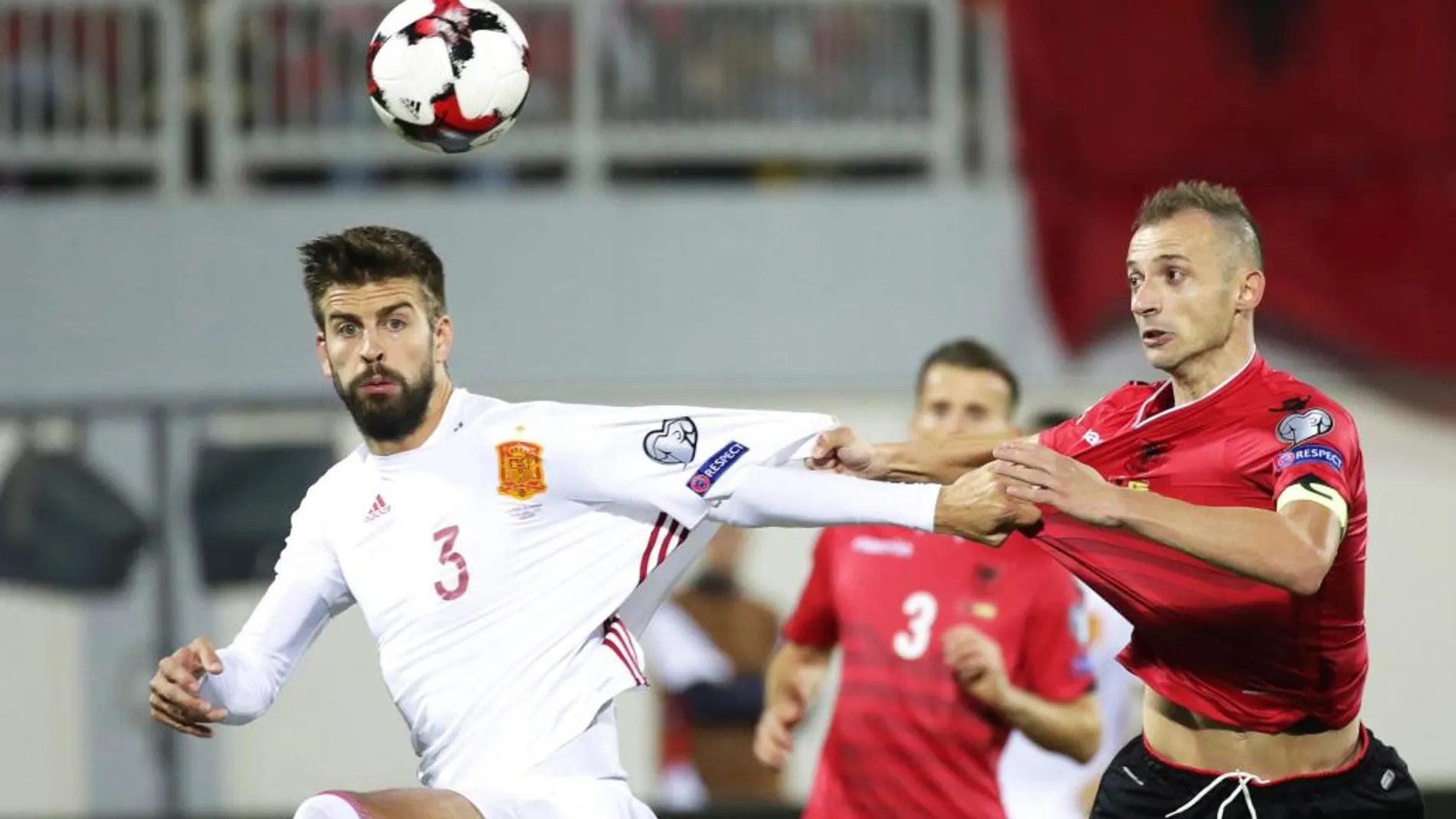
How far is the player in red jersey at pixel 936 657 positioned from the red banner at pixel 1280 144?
5000mm

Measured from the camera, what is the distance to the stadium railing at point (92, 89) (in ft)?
36.6

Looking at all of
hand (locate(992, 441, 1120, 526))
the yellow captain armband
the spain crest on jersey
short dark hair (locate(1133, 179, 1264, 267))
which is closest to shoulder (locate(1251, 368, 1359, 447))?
the yellow captain armband

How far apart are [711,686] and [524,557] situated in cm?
521

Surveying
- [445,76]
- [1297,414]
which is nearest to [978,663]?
[1297,414]

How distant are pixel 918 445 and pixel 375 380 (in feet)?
4.00

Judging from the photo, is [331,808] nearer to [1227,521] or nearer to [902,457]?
[902,457]

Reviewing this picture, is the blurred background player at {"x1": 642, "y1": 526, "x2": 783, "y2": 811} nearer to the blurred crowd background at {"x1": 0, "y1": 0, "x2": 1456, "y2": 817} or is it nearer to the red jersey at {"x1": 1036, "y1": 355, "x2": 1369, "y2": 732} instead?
the blurred crowd background at {"x1": 0, "y1": 0, "x2": 1456, "y2": 817}

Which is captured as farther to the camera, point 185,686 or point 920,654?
point 920,654

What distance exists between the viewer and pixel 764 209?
432 inches

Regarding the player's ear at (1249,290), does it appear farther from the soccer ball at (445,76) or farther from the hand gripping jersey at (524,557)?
the soccer ball at (445,76)

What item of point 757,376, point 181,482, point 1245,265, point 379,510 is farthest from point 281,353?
point 1245,265

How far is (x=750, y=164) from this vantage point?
449 inches

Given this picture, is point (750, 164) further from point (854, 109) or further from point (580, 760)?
point (580, 760)

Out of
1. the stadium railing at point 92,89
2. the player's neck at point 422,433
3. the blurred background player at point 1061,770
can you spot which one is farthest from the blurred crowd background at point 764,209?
the player's neck at point 422,433
